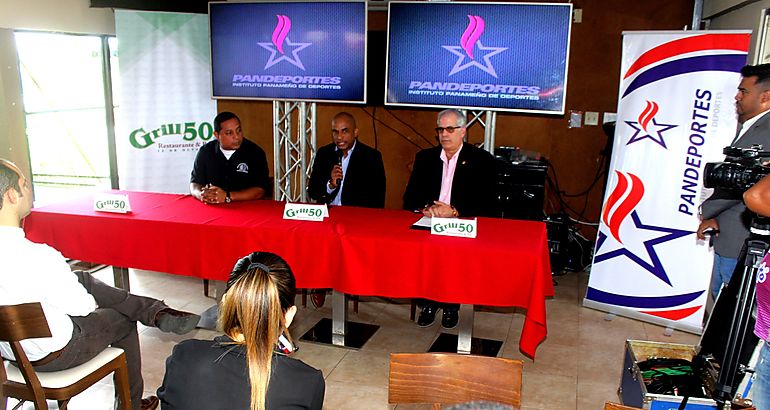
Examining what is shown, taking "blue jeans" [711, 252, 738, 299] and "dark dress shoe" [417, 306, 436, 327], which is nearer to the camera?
"blue jeans" [711, 252, 738, 299]

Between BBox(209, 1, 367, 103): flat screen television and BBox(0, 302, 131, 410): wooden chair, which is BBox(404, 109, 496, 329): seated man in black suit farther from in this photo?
BBox(0, 302, 131, 410): wooden chair

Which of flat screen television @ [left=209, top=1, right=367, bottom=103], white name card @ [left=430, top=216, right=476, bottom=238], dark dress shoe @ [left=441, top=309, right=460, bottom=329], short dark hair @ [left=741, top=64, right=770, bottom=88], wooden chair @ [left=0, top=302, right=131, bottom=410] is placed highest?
flat screen television @ [left=209, top=1, right=367, bottom=103]

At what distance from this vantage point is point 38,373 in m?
2.10

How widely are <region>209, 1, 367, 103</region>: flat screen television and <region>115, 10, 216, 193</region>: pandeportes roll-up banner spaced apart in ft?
1.21

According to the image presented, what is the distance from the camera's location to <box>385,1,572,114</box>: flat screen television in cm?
399

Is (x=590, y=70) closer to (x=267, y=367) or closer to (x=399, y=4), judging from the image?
(x=399, y=4)

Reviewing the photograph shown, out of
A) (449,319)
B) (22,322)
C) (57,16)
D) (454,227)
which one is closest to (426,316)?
(449,319)

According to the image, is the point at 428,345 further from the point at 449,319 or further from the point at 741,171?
the point at 741,171

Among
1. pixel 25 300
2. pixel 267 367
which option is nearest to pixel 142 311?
pixel 25 300

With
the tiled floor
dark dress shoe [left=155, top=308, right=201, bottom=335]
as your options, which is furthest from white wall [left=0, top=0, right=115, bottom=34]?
dark dress shoe [left=155, top=308, right=201, bottom=335]

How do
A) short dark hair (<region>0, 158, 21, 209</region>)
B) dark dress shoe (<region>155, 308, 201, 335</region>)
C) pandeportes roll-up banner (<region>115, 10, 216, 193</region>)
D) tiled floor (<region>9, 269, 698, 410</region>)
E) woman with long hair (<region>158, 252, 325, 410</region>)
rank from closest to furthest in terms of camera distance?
1. woman with long hair (<region>158, 252, 325, 410</region>)
2. short dark hair (<region>0, 158, 21, 209</region>)
3. dark dress shoe (<region>155, 308, 201, 335</region>)
4. tiled floor (<region>9, 269, 698, 410</region>)
5. pandeportes roll-up banner (<region>115, 10, 216, 193</region>)

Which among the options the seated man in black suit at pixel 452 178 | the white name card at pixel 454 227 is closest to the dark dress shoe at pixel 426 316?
the seated man in black suit at pixel 452 178

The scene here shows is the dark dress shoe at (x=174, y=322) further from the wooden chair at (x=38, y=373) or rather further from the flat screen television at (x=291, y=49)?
the flat screen television at (x=291, y=49)

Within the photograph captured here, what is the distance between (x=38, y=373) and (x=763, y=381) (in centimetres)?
244
